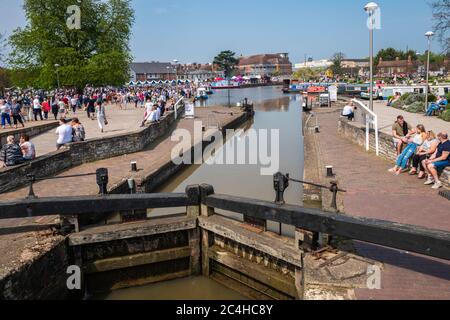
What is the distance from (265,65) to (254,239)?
552ft

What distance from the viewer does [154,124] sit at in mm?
18938

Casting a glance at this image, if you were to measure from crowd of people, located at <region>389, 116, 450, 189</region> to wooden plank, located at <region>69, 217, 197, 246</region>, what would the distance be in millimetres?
5700

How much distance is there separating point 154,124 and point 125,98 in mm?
22925

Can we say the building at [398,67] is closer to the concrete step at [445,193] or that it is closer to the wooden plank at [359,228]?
the concrete step at [445,193]

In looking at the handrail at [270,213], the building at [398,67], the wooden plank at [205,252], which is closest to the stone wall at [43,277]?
the handrail at [270,213]

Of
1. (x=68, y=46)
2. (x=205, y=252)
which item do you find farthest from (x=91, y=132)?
(x=68, y=46)

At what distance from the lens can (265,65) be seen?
16950 centimetres

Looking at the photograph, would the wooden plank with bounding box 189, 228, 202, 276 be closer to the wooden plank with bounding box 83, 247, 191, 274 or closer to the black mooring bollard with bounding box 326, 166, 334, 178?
the wooden plank with bounding box 83, 247, 191, 274

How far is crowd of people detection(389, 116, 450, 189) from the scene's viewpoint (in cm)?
923

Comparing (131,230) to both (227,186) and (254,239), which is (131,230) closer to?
(254,239)

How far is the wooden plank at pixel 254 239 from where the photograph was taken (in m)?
6.69

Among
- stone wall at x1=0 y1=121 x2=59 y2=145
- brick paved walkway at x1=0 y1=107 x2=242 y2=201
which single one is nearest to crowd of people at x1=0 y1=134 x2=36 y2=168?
brick paved walkway at x1=0 y1=107 x2=242 y2=201

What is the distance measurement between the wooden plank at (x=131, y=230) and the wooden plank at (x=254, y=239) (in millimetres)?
404
